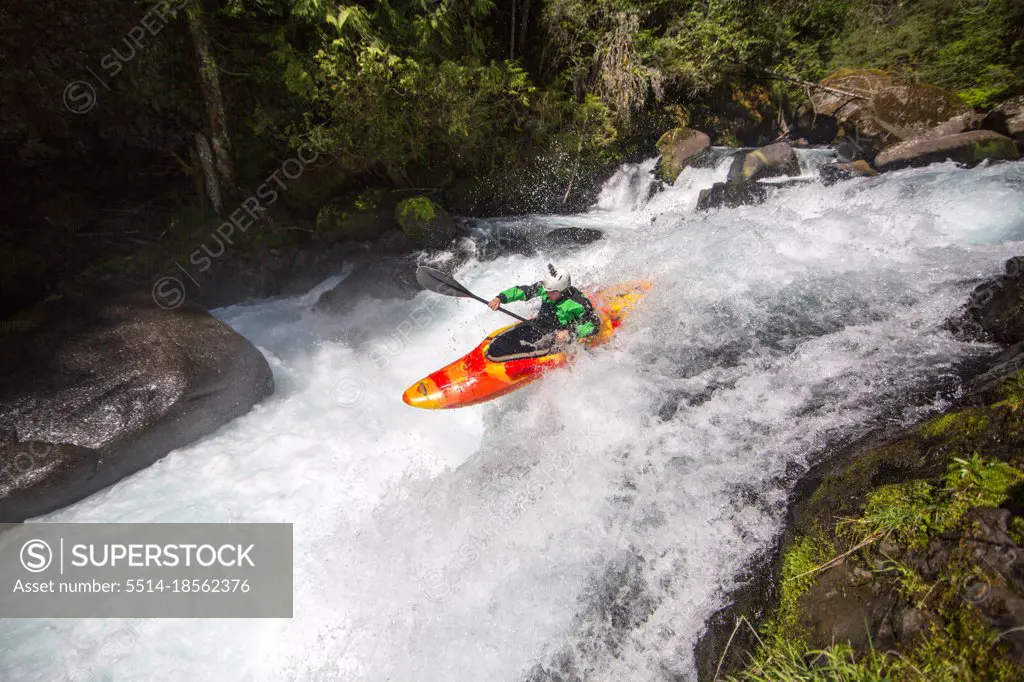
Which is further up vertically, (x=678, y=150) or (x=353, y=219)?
(x=353, y=219)

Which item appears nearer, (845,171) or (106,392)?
(106,392)

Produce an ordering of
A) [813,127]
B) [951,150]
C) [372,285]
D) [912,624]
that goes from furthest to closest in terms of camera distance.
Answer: [813,127] → [372,285] → [951,150] → [912,624]

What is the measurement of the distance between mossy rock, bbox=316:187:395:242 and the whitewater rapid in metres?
2.22

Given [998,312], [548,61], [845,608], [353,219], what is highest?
[548,61]

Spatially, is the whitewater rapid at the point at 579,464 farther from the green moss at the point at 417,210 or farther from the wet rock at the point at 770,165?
the green moss at the point at 417,210

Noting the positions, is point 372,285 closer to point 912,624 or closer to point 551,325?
point 551,325

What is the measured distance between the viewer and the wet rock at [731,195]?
698cm

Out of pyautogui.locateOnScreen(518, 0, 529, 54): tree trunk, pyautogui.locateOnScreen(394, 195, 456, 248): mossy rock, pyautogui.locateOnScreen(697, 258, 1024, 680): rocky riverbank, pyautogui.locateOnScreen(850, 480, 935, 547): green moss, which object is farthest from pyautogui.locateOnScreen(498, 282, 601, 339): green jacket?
pyautogui.locateOnScreen(518, 0, 529, 54): tree trunk

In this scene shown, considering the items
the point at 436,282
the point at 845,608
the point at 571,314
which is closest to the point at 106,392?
the point at 436,282

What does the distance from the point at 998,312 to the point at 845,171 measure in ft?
15.2

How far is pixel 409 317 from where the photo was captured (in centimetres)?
653

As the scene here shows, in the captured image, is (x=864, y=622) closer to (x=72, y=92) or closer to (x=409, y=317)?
(x=409, y=317)

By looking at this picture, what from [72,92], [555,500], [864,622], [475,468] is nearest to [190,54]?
[72,92]

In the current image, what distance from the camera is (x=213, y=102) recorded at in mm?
6660
